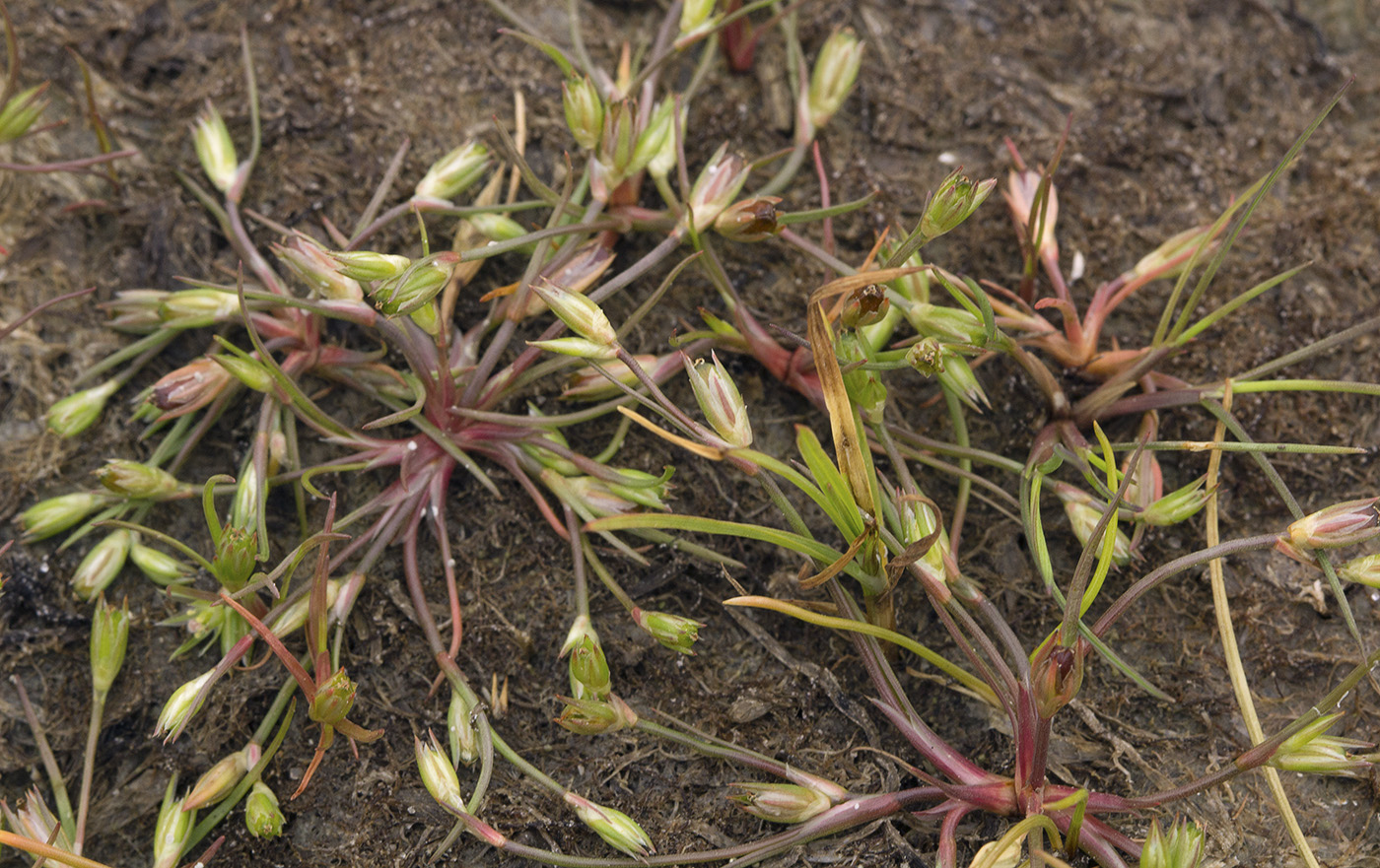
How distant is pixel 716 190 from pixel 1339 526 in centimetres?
113

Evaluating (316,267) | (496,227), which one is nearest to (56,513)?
(316,267)

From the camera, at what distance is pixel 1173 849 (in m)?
1.30

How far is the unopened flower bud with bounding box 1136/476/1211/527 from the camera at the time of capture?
Answer: 5.07ft

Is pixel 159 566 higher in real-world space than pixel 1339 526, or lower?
lower

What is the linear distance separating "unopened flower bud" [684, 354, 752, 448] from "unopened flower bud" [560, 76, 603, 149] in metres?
0.56

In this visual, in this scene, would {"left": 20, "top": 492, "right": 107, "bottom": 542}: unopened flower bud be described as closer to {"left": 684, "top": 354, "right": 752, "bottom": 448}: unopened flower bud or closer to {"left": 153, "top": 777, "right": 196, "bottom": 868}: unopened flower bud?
{"left": 153, "top": 777, "right": 196, "bottom": 868}: unopened flower bud

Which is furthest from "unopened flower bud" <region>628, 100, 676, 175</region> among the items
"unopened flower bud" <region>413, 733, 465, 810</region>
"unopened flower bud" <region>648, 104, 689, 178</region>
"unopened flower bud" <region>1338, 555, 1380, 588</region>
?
"unopened flower bud" <region>1338, 555, 1380, 588</region>

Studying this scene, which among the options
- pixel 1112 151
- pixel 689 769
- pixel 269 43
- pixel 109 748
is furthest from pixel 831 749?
pixel 269 43

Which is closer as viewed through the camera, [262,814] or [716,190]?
[262,814]

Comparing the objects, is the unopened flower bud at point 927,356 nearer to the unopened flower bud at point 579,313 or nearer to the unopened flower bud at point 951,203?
the unopened flower bud at point 951,203

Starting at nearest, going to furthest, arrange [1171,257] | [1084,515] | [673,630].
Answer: [673,630] → [1084,515] → [1171,257]

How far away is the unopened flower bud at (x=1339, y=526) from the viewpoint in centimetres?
135

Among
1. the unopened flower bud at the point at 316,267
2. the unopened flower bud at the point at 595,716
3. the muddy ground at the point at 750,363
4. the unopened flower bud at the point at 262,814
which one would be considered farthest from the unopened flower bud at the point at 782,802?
the unopened flower bud at the point at 316,267

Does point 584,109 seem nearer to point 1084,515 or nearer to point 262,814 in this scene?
point 1084,515
